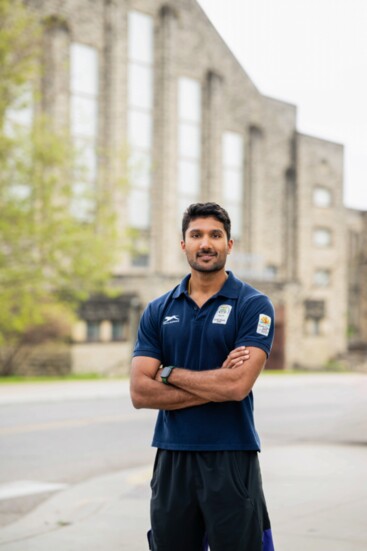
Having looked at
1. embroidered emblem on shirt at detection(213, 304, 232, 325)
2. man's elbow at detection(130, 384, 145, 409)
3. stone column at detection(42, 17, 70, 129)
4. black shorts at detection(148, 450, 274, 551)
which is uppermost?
stone column at detection(42, 17, 70, 129)

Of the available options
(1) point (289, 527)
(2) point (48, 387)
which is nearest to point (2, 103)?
(2) point (48, 387)

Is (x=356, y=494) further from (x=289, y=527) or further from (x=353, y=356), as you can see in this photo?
(x=353, y=356)

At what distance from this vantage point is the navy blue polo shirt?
3.56m

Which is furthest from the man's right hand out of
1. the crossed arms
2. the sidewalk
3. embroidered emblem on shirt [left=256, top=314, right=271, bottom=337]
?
the sidewalk

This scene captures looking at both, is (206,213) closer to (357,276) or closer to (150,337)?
(150,337)

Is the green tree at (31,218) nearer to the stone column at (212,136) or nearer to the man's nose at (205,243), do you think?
the stone column at (212,136)

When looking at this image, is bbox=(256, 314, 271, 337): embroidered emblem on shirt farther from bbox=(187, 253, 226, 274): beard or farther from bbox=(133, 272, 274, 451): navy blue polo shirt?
bbox=(187, 253, 226, 274): beard

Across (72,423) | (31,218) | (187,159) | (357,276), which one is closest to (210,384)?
(72,423)

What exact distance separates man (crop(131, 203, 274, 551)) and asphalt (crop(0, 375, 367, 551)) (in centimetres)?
255

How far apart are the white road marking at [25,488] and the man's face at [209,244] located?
5716 millimetres

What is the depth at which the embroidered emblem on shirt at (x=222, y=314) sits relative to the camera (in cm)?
361

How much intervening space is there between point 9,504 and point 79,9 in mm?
35416

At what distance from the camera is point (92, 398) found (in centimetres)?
2152

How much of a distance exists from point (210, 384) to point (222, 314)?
0.98ft
